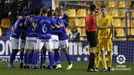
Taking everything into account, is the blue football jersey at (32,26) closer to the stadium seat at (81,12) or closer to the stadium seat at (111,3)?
the stadium seat at (81,12)

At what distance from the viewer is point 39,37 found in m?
20.2

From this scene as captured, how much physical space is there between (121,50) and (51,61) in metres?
6.14

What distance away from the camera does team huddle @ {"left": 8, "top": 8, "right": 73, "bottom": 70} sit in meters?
20.2

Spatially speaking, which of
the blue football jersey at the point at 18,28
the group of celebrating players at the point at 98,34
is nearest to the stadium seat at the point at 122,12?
the group of celebrating players at the point at 98,34

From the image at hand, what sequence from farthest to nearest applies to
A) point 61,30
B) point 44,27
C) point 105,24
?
point 61,30
point 44,27
point 105,24

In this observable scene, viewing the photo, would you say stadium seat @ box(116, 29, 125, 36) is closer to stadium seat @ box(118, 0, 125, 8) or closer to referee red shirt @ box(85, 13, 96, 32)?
stadium seat @ box(118, 0, 125, 8)

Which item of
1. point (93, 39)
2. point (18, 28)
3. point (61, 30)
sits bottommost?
point (93, 39)

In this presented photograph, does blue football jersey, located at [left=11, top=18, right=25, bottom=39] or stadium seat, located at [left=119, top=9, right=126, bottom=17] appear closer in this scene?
blue football jersey, located at [left=11, top=18, right=25, bottom=39]

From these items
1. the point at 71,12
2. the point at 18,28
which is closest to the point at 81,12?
the point at 71,12

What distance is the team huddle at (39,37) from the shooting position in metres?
20.2

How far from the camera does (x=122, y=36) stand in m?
27.0

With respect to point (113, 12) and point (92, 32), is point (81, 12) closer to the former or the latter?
point (113, 12)

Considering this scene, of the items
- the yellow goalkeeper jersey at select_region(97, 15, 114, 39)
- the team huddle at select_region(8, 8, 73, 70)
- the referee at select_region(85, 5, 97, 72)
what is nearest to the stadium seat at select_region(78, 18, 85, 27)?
the team huddle at select_region(8, 8, 73, 70)

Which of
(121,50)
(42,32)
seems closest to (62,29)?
(42,32)
